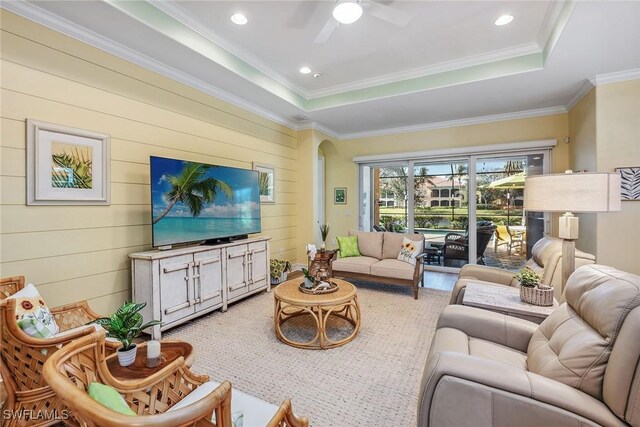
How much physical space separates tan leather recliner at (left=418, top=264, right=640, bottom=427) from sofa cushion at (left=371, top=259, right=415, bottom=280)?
99.7 inches

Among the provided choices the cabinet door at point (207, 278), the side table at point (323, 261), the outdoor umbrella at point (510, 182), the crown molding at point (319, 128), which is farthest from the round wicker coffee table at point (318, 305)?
the outdoor umbrella at point (510, 182)

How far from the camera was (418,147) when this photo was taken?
5648mm

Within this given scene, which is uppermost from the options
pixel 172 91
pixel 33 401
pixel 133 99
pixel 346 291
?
pixel 172 91

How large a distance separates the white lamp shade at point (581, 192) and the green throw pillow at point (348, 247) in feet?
9.81

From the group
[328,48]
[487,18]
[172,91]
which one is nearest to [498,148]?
[487,18]

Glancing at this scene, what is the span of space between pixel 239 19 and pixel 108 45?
4.22ft

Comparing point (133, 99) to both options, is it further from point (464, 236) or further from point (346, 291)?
point (464, 236)

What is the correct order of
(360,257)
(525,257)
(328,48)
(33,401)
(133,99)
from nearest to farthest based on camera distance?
(33,401), (133,99), (328,48), (360,257), (525,257)

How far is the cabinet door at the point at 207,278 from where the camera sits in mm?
3244

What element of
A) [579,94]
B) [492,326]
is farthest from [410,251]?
[579,94]

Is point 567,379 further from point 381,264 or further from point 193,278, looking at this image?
point 193,278

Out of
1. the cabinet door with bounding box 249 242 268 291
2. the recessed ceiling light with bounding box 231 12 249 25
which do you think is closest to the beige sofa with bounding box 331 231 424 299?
the cabinet door with bounding box 249 242 268 291

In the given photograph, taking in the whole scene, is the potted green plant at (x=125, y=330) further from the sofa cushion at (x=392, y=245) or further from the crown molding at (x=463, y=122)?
the crown molding at (x=463, y=122)

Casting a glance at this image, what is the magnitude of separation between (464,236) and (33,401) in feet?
19.1
